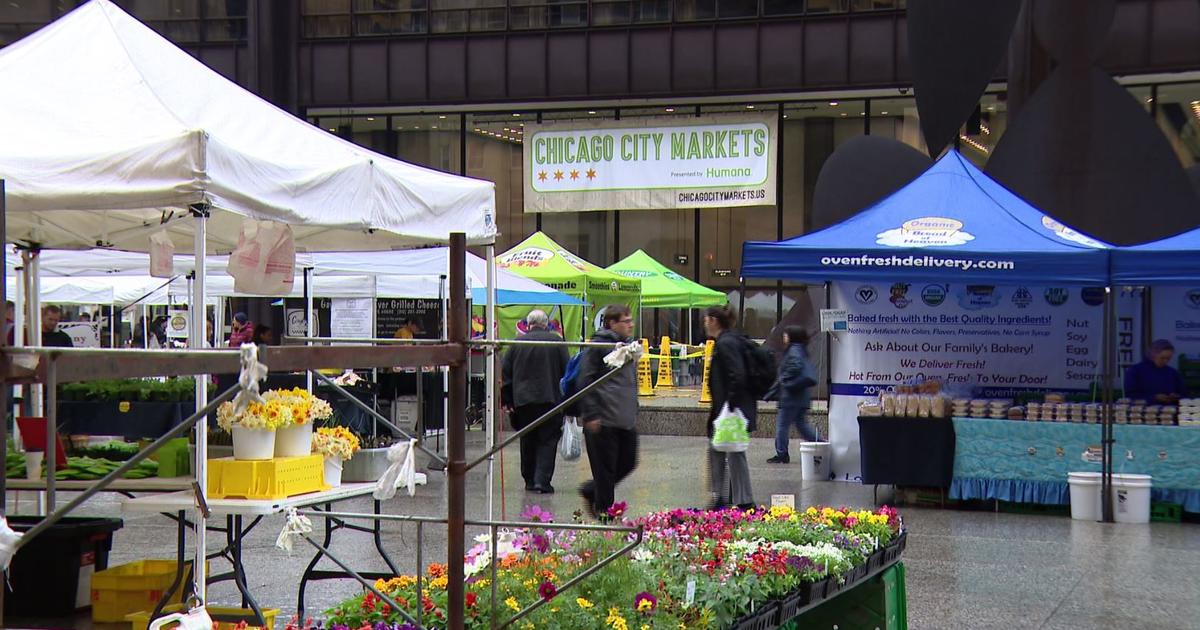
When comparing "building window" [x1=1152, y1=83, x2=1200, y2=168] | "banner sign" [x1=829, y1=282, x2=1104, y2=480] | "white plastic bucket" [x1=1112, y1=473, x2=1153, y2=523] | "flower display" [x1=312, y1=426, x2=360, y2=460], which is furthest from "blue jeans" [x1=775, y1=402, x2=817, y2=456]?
"building window" [x1=1152, y1=83, x2=1200, y2=168]

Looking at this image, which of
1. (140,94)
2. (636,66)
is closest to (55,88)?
(140,94)

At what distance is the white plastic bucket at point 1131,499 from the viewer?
41.1ft

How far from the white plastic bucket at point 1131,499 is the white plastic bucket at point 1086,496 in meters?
0.16

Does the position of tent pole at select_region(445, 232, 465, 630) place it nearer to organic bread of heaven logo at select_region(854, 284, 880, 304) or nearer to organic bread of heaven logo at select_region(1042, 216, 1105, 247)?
organic bread of heaven logo at select_region(1042, 216, 1105, 247)

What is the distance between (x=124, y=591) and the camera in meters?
7.30

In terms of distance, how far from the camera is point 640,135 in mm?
31391

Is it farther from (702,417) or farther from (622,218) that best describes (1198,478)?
(622,218)

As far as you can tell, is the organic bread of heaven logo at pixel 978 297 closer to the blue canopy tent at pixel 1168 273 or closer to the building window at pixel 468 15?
the blue canopy tent at pixel 1168 273

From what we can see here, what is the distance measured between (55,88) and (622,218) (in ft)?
83.5

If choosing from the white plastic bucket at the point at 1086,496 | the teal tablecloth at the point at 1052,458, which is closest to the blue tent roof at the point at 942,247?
the teal tablecloth at the point at 1052,458

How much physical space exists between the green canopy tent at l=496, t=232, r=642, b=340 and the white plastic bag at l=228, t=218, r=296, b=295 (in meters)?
13.9

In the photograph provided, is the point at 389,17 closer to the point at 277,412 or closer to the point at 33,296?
the point at 33,296

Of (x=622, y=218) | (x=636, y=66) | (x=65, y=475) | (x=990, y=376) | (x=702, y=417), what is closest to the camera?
(x=65, y=475)

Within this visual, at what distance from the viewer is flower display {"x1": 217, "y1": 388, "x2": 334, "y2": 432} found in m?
6.98
